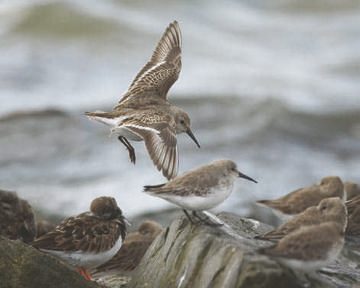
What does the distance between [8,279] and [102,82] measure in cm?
1707

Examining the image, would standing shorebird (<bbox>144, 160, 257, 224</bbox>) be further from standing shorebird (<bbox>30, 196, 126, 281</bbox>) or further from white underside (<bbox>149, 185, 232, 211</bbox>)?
standing shorebird (<bbox>30, 196, 126, 281</bbox>)

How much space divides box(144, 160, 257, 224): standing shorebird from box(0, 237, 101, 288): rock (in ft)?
3.19

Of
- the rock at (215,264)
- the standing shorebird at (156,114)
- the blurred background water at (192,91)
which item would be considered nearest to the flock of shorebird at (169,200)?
the standing shorebird at (156,114)

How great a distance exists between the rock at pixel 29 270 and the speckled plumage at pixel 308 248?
173 centimetres

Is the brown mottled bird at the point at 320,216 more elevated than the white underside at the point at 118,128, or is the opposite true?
the white underside at the point at 118,128

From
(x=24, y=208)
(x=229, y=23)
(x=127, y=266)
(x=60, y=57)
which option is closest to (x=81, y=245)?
(x=127, y=266)

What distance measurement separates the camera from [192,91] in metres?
20.8

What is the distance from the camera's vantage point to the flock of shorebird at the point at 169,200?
5.00 metres

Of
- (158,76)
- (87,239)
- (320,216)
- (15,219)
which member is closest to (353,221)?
(320,216)

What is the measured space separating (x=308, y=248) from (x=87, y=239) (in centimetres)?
263

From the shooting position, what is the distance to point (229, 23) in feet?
96.6

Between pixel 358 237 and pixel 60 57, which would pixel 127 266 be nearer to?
pixel 358 237

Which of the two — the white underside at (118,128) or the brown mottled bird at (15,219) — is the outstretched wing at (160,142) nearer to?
the white underside at (118,128)

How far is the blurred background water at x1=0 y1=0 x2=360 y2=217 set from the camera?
15.1 meters
